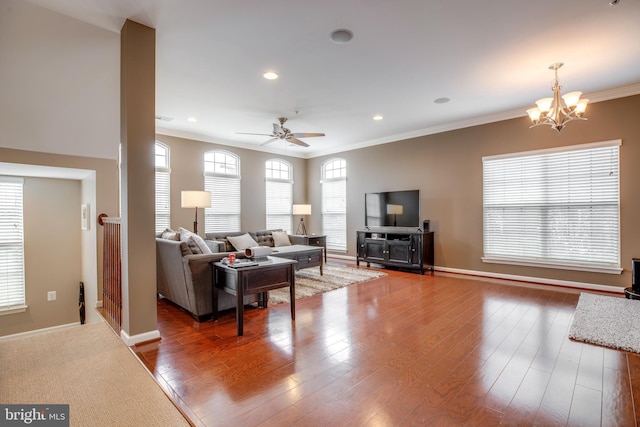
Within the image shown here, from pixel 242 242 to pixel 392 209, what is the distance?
10.8 ft

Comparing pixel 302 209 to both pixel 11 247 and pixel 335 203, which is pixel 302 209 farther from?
pixel 11 247

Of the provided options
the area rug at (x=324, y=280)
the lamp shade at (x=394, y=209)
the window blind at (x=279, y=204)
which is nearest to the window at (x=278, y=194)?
the window blind at (x=279, y=204)

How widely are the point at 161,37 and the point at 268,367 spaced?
3259 mm

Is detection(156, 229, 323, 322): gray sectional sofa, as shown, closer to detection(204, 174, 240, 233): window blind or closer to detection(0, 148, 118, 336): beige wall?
detection(0, 148, 118, 336): beige wall

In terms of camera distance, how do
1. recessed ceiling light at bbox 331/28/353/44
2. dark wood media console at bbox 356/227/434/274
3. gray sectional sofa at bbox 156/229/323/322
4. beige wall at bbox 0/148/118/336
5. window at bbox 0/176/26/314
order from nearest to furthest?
1. recessed ceiling light at bbox 331/28/353/44
2. gray sectional sofa at bbox 156/229/323/322
3. beige wall at bbox 0/148/118/336
4. window at bbox 0/176/26/314
5. dark wood media console at bbox 356/227/434/274

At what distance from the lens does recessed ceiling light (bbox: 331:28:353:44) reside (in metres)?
2.95

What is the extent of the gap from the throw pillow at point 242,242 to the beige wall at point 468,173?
273 centimetres

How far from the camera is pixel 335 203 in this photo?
821 centimetres

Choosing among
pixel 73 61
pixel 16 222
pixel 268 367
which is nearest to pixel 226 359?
pixel 268 367

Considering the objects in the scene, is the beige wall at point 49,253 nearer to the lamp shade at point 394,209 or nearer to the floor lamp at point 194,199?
the floor lamp at point 194,199

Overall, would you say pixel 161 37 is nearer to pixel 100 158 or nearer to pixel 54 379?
pixel 100 158

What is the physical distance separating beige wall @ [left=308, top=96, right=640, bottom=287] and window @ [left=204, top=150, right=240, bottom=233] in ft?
9.25

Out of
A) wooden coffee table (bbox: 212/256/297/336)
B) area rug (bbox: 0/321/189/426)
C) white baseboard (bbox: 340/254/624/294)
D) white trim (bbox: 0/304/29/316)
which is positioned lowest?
white trim (bbox: 0/304/29/316)

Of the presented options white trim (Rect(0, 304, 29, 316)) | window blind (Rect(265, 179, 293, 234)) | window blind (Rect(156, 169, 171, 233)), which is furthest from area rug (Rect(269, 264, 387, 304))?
white trim (Rect(0, 304, 29, 316))
